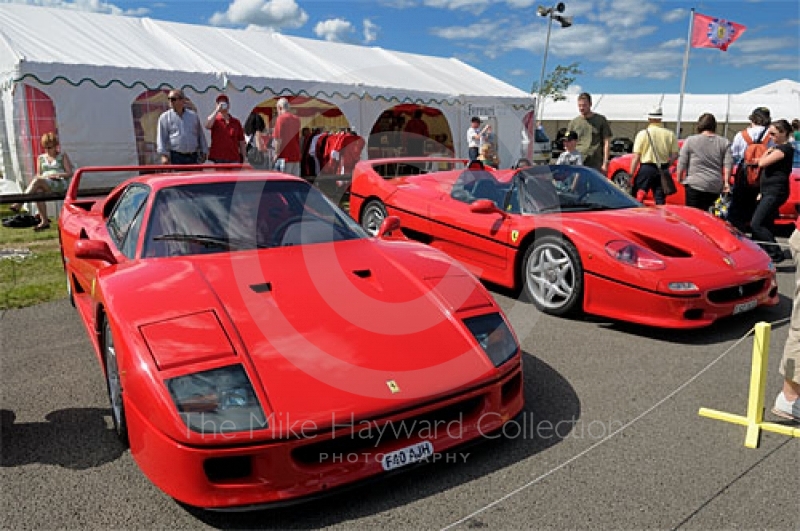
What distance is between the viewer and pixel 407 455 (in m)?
2.25

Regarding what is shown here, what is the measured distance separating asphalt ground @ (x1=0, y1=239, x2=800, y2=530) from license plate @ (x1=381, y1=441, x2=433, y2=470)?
0.14m

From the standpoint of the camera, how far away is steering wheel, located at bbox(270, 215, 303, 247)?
10.6 feet

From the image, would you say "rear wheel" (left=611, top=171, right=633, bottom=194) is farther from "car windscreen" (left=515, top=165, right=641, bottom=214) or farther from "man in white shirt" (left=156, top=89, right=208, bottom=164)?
"man in white shirt" (left=156, top=89, right=208, bottom=164)

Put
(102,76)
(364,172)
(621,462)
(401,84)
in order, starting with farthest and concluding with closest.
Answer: (401,84), (102,76), (364,172), (621,462)

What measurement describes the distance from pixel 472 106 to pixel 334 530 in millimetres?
12714

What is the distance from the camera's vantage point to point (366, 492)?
2.31m

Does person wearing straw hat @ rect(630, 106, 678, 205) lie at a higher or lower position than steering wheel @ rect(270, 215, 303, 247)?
higher

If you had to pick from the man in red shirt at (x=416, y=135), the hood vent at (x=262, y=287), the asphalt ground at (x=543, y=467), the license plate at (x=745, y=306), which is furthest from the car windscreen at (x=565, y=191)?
the man in red shirt at (x=416, y=135)

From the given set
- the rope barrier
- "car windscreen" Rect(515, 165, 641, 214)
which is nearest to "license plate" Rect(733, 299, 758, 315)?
the rope barrier

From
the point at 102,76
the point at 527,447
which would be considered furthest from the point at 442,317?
the point at 102,76

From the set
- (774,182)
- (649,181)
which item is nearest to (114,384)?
(649,181)

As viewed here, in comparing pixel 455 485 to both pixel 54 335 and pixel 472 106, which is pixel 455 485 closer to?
pixel 54 335

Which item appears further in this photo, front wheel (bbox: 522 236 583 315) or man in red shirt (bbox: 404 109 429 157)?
man in red shirt (bbox: 404 109 429 157)

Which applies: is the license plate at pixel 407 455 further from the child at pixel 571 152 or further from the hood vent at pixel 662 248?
the child at pixel 571 152
